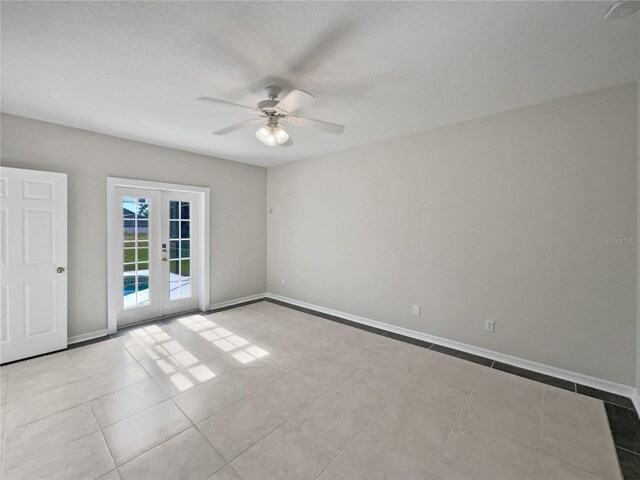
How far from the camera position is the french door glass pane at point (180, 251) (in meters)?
4.41

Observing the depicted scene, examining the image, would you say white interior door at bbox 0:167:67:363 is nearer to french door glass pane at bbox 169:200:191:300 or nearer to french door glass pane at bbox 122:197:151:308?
french door glass pane at bbox 122:197:151:308

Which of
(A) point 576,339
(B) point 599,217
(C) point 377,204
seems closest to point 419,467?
(A) point 576,339

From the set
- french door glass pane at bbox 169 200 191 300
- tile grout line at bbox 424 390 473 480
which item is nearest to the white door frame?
french door glass pane at bbox 169 200 191 300

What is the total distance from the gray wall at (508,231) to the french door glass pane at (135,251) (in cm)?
288

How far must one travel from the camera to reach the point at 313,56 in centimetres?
197

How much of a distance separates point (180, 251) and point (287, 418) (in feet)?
11.2

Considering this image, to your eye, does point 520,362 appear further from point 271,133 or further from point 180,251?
point 180,251

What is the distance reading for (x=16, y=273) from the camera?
9.41ft

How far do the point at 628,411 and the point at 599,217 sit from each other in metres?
1.58

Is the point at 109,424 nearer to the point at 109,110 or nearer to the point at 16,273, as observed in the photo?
the point at 16,273

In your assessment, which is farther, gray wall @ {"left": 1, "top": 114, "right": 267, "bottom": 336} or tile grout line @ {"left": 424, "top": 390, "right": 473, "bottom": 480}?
gray wall @ {"left": 1, "top": 114, "right": 267, "bottom": 336}

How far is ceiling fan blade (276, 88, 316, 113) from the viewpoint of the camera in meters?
2.00

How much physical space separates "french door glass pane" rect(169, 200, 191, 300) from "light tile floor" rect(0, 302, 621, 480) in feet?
4.49

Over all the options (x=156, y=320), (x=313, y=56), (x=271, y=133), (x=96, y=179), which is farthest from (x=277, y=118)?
(x=156, y=320)
